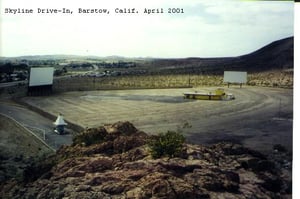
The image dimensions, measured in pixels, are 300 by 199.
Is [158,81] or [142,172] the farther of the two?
[158,81]

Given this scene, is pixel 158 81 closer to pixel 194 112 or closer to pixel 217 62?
pixel 194 112

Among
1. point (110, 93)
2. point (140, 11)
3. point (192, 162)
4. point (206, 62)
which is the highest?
point (140, 11)

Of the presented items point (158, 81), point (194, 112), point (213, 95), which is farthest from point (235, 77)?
point (158, 81)

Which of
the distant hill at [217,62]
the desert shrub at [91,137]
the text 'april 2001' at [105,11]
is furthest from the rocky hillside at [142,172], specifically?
the text 'april 2001' at [105,11]

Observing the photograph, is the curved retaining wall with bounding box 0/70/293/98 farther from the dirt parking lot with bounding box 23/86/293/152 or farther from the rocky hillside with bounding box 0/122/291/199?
the rocky hillside with bounding box 0/122/291/199

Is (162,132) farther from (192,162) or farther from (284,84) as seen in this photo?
(284,84)

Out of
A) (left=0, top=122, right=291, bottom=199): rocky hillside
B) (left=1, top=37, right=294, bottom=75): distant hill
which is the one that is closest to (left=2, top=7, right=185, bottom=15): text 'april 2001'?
Answer: (left=1, top=37, right=294, bottom=75): distant hill

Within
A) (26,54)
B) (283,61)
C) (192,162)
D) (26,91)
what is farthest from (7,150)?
(283,61)
